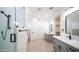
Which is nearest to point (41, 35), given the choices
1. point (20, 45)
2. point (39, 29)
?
point (39, 29)

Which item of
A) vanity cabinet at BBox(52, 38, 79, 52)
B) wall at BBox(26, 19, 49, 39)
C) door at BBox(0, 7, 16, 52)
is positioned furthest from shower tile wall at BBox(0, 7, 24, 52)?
→ wall at BBox(26, 19, 49, 39)

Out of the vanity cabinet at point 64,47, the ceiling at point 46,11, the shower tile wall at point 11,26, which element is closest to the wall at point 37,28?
the ceiling at point 46,11

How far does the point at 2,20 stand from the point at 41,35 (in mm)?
6554

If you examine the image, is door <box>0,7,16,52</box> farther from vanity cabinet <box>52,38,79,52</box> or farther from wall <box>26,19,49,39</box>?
wall <box>26,19,49,39</box>

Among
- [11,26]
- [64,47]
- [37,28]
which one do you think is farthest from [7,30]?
[37,28]

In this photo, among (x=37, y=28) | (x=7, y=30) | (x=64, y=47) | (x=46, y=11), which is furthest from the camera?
(x=37, y=28)

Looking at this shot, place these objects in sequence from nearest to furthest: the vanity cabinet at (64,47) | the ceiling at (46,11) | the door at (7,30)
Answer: the vanity cabinet at (64,47) → the door at (7,30) → the ceiling at (46,11)

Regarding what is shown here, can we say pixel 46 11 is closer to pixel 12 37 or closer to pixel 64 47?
pixel 12 37

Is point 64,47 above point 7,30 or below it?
below

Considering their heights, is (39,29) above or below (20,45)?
above

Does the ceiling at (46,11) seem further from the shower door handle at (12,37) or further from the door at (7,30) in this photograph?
the shower door handle at (12,37)
